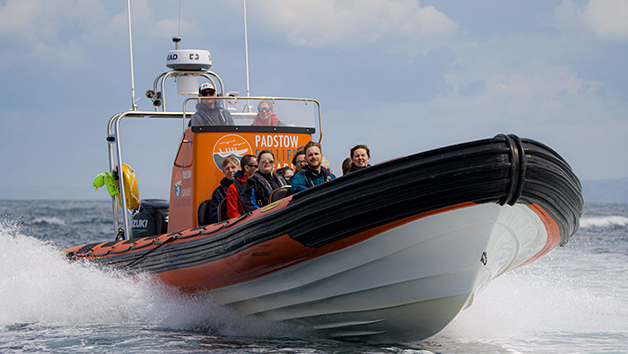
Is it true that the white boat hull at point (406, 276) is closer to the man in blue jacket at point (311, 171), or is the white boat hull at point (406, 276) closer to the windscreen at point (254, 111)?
the man in blue jacket at point (311, 171)

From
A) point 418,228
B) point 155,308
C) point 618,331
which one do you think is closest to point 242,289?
point 155,308

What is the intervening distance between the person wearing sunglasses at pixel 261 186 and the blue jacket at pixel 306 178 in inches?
12.3

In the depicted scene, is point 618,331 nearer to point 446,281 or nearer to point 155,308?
point 446,281

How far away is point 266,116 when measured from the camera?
5.73m

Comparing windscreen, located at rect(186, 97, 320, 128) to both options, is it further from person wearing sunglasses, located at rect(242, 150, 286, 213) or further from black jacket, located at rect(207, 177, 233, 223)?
person wearing sunglasses, located at rect(242, 150, 286, 213)

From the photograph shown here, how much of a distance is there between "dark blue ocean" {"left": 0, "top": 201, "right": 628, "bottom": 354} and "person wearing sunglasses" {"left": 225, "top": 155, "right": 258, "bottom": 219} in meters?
0.73

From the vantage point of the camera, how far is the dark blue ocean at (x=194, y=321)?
415cm

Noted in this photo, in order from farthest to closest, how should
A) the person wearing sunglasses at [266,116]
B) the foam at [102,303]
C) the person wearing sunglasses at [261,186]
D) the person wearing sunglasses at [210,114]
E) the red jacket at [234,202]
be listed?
the person wearing sunglasses at [266,116] < the person wearing sunglasses at [210,114] < the red jacket at [234,202] < the person wearing sunglasses at [261,186] < the foam at [102,303]

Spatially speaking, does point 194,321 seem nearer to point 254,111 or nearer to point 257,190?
point 257,190

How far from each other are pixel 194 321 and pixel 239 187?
1064 mm

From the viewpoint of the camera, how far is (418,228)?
3484 millimetres

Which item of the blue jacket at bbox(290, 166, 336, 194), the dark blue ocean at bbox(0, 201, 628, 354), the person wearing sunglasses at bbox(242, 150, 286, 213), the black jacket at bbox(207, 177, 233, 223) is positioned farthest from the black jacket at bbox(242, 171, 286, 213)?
the dark blue ocean at bbox(0, 201, 628, 354)

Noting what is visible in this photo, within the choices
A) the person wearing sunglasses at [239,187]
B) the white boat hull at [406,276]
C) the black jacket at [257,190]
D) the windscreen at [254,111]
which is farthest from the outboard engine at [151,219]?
the white boat hull at [406,276]

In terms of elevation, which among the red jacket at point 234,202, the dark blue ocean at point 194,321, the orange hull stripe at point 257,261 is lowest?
the dark blue ocean at point 194,321
